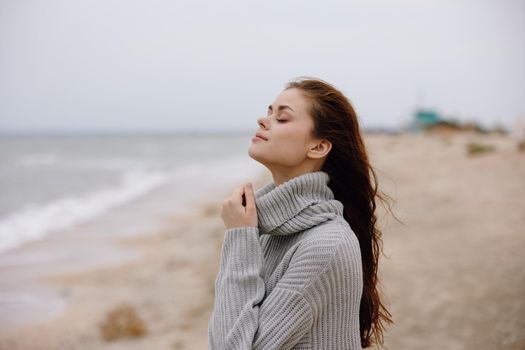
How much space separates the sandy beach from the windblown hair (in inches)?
52.2

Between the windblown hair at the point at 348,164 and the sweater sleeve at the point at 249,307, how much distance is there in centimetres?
46

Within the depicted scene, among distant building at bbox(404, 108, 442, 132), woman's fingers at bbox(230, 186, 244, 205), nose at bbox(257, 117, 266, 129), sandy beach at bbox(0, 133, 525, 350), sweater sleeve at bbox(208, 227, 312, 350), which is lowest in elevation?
distant building at bbox(404, 108, 442, 132)

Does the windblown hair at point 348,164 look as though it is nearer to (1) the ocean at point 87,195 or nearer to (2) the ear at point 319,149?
(2) the ear at point 319,149

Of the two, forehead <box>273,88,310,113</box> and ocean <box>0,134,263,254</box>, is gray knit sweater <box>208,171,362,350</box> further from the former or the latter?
ocean <box>0,134,263,254</box>

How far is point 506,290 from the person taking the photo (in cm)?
613

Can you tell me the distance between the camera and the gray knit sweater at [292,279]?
1.78m

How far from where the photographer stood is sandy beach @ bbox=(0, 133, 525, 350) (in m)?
5.73

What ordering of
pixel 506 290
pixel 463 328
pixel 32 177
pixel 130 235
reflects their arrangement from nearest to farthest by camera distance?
pixel 463 328 → pixel 506 290 → pixel 130 235 → pixel 32 177

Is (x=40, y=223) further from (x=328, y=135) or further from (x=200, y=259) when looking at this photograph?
(x=328, y=135)

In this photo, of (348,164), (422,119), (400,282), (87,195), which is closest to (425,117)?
(422,119)

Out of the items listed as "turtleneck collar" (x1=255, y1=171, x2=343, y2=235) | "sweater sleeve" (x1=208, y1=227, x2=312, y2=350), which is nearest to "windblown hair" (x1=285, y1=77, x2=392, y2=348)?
"turtleneck collar" (x1=255, y1=171, x2=343, y2=235)

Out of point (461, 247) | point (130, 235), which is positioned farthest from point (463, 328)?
point (130, 235)

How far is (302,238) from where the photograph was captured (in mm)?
1925

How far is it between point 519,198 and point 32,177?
25.9 meters
